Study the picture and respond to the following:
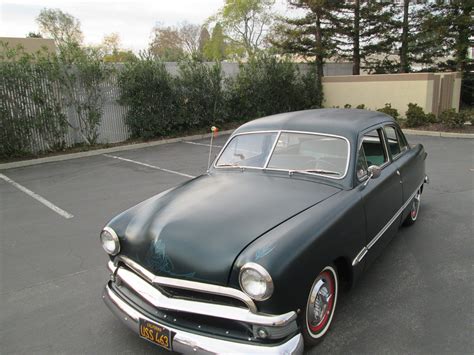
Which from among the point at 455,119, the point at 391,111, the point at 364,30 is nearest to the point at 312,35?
the point at 364,30

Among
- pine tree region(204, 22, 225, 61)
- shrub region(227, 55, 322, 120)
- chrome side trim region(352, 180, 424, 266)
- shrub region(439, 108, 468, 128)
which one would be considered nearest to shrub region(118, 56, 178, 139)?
shrub region(227, 55, 322, 120)

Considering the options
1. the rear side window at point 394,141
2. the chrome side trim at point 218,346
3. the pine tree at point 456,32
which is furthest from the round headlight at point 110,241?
the pine tree at point 456,32

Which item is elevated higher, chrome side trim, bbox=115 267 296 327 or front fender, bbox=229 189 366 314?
front fender, bbox=229 189 366 314

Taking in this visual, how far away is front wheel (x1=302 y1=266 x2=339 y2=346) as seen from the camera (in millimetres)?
2629

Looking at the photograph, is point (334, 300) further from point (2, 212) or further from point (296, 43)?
point (296, 43)

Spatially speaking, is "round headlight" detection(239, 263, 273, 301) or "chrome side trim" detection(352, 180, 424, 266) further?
"chrome side trim" detection(352, 180, 424, 266)

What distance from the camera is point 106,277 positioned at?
4.00 m

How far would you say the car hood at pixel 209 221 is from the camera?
2492mm

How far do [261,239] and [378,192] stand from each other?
161 cm

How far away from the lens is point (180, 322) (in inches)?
96.3

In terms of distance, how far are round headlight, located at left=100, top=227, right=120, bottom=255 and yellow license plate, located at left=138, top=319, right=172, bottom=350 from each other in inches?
Result: 25.3

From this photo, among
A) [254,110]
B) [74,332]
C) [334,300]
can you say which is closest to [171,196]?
[74,332]

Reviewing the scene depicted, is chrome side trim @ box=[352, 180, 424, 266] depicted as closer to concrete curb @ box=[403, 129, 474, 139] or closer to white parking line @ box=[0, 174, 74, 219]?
white parking line @ box=[0, 174, 74, 219]

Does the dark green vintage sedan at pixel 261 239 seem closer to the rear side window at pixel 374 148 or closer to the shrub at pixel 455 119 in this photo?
the rear side window at pixel 374 148
